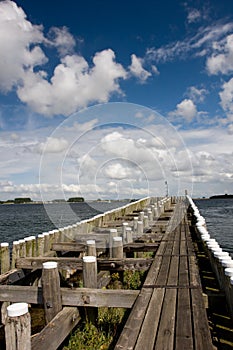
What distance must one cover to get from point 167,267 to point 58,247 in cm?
412

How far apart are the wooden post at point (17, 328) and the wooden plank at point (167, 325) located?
1.47 m

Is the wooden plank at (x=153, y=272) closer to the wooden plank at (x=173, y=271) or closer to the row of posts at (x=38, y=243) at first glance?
the wooden plank at (x=173, y=271)

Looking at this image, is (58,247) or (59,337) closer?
(59,337)

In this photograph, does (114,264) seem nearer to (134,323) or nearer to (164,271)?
(164,271)

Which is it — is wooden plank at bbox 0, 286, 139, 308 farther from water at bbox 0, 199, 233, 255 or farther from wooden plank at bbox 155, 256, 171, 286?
water at bbox 0, 199, 233, 255

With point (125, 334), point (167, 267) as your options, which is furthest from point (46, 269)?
point (167, 267)

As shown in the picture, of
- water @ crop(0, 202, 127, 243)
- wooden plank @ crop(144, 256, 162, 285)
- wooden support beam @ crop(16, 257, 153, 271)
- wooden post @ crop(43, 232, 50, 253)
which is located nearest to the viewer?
wooden plank @ crop(144, 256, 162, 285)

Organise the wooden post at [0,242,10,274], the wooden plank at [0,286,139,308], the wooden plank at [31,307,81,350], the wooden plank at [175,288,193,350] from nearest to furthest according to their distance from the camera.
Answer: the wooden plank at [175,288,193,350], the wooden plank at [31,307,81,350], the wooden plank at [0,286,139,308], the wooden post at [0,242,10,274]

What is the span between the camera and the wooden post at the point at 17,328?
3631mm

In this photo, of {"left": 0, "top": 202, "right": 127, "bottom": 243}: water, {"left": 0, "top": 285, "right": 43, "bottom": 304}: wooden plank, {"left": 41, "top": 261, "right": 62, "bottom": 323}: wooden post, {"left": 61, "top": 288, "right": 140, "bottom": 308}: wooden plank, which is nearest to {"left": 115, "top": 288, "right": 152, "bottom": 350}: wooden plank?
{"left": 61, "top": 288, "right": 140, "bottom": 308}: wooden plank

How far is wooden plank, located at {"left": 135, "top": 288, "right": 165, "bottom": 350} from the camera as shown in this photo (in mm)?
3812

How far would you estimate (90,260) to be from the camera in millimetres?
6023

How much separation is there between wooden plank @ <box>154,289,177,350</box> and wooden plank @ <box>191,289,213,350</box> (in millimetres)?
282

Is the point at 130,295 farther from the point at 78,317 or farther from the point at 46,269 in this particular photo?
the point at 46,269
